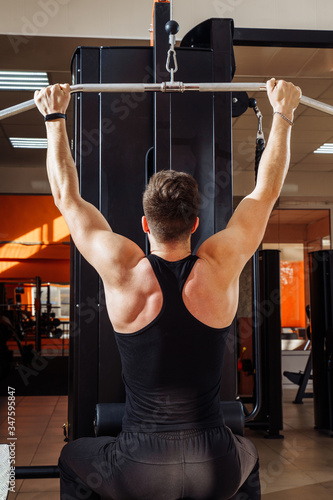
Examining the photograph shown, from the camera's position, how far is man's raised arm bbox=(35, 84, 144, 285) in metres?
1.47

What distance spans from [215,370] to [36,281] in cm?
715

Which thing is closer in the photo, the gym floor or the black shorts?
the black shorts

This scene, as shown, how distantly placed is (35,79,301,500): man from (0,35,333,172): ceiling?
7.98ft

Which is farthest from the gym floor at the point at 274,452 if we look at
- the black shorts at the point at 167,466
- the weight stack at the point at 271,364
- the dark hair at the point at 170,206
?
the dark hair at the point at 170,206

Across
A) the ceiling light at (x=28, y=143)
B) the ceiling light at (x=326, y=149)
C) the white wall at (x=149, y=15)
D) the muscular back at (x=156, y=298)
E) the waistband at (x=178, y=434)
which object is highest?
the ceiling light at (x=28, y=143)

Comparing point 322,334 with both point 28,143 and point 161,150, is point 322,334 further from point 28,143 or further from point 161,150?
point 28,143

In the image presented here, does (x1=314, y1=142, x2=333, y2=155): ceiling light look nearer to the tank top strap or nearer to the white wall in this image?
the white wall

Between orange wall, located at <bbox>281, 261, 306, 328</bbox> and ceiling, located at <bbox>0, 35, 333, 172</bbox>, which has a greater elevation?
ceiling, located at <bbox>0, 35, 333, 172</bbox>

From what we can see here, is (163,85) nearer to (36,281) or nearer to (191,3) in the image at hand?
(191,3)

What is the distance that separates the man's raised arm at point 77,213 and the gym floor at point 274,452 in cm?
223

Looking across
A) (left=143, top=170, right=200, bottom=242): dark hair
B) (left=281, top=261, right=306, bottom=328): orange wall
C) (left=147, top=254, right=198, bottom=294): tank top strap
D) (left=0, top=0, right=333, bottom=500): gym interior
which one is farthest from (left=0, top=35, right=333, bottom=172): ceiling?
(left=147, top=254, right=198, bottom=294): tank top strap

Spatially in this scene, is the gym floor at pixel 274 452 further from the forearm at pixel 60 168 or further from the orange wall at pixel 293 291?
the orange wall at pixel 293 291

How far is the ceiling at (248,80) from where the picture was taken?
12.4ft

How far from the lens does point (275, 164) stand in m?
1.73
